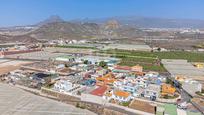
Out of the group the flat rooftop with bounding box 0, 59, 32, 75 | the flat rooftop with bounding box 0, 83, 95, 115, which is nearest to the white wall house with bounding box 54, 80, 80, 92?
the flat rooftop with bounding box 0, 83, 95, 115

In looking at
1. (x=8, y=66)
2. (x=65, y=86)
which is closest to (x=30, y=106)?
(x=65, y=86)

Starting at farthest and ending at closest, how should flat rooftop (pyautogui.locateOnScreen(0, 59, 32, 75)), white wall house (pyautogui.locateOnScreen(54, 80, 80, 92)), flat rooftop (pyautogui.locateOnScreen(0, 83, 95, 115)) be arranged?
flat rooftop (pyautogui.locateOnScreen(0, 59, 32, 75)) → white wall house (pyautogui.locateOnScreen(54, 80, 80, 92)) → flat rooftop (pyautogui.locateOnScreen(0, 83, 95, 115))

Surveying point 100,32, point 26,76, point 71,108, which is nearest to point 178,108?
point 71,108

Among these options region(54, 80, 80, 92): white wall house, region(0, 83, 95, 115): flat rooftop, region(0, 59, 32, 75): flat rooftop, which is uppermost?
region(0, 59, 32, 75): flat rooftop

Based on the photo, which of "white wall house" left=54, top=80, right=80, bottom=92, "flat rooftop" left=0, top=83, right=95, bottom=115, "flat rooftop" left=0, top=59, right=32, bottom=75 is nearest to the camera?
"flat rooftop" left=0, top=83, right=95, bottom=115

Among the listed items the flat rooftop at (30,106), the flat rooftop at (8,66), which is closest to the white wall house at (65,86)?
the flat rooftop at (30,106)

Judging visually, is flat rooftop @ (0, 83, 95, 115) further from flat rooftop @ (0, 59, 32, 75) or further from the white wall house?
flat rooftop @ (0, 59, 32, 75)

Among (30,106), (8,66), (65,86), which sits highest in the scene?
(8,66)

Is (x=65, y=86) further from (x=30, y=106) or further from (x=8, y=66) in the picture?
(x=8, y=66)
